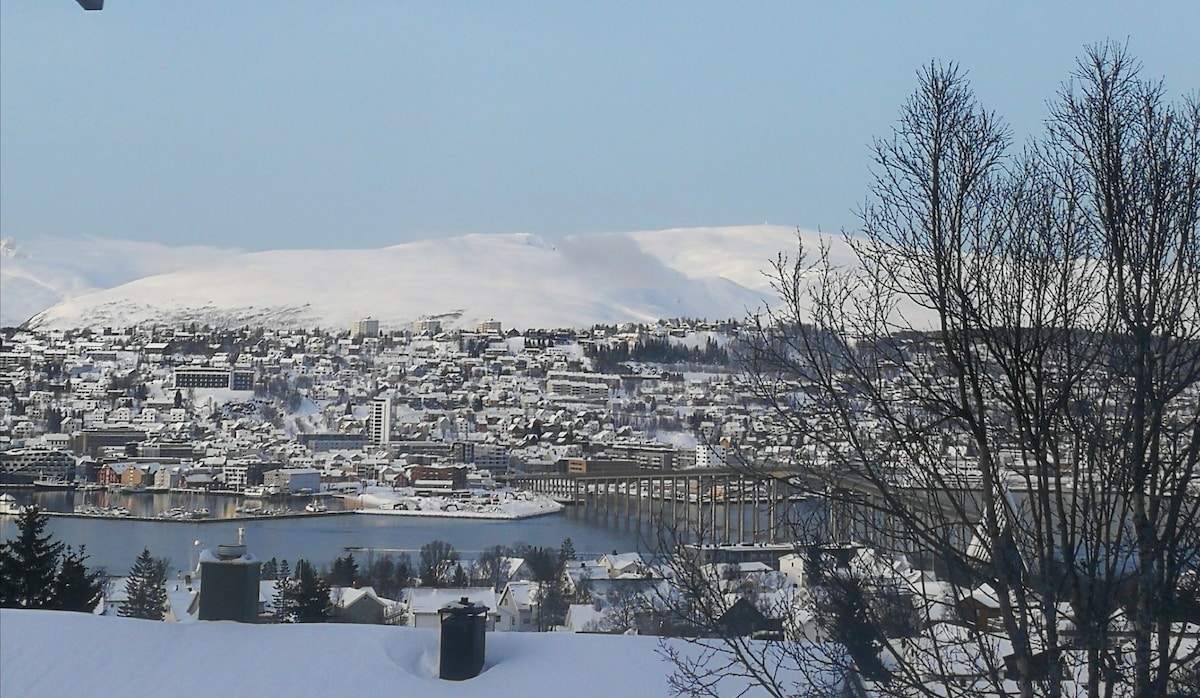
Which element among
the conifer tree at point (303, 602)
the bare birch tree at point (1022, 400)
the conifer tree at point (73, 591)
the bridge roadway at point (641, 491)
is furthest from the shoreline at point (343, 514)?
the bare birch tree at point (1022, 400)

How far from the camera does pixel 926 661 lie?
3.01 m

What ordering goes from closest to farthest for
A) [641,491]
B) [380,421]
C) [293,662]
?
[293,662] < [641,491] < [380,421]

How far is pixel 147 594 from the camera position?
10.3 metres

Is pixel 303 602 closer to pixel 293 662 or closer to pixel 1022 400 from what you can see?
pixel 293 662

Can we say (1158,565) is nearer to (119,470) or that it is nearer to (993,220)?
(993,220)

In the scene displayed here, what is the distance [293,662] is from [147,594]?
5636 mm

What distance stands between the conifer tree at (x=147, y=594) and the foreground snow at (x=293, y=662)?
127 inches

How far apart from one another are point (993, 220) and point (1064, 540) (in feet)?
2.61

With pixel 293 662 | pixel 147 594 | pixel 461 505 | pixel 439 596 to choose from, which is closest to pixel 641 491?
pixel 461 505

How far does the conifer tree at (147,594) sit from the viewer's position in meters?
9.51

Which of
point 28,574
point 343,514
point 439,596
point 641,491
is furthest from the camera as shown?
point 343,514

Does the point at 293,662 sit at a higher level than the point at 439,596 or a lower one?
higher

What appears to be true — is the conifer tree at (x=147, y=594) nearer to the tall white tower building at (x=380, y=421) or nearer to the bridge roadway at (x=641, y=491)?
the bridge roadway at (x=641, y=491)

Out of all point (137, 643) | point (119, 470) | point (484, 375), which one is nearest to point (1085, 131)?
point (137, 643)
